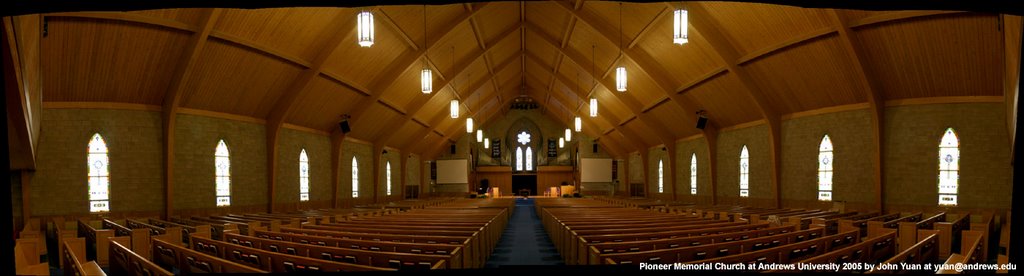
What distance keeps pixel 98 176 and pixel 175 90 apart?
8.96 feet

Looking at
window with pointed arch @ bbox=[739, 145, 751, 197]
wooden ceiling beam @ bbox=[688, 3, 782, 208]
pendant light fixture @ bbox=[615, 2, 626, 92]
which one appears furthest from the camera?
window with pointed arch @ bbox=[739, 145, 751, 197]

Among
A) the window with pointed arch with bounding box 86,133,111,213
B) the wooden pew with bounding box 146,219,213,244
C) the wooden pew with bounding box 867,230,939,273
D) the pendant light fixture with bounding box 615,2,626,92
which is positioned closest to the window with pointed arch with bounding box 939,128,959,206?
the wooden pew with bounding box 867,230,939,273

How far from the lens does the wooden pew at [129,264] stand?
4.16m

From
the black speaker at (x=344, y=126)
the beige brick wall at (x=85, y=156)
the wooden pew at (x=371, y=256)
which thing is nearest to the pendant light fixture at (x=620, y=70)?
the wooden pew at (x=371, y=256)

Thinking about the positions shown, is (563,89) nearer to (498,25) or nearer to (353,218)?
(498,25)

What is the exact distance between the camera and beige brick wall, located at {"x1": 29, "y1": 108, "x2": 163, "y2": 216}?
39.9 feet

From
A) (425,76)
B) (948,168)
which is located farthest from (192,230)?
(948,168)

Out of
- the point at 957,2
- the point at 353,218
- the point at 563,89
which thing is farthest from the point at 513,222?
the point at 957,2

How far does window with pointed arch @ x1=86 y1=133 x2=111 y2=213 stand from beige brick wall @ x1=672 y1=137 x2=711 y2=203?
19135 millimetres

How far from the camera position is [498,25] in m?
18.7

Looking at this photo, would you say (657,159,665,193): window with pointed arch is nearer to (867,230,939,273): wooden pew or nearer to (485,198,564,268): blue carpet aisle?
(485,198,564,268): blue carpet aisle

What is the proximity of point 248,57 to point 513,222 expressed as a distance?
9877 millimetres

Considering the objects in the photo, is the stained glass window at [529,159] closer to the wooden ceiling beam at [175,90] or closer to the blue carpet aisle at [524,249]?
the blue carpet aisle at [524,249]

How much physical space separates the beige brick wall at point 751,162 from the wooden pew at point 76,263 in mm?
17394
